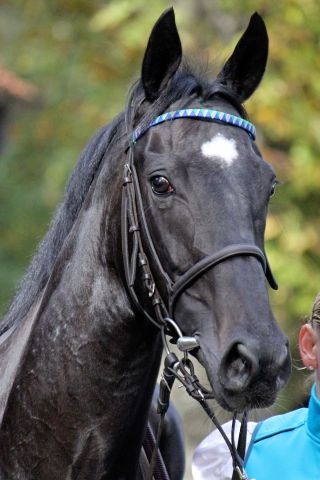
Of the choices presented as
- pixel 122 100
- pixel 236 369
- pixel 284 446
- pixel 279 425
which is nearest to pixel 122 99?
pixel 122 100

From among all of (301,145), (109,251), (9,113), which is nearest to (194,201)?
(109,251)

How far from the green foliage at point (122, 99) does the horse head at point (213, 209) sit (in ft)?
12.3

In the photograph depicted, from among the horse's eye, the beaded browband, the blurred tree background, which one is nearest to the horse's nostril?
the horse's eye

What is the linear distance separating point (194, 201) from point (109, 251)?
0.46 meters

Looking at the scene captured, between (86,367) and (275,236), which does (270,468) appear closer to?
(86,367)

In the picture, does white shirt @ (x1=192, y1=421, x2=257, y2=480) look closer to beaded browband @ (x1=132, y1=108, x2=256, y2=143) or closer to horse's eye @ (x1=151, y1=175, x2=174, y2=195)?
horse's eye @ (x1=151, y1=175, x2=174, y2=195)

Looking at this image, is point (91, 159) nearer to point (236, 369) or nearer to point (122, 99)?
point (236, 369)

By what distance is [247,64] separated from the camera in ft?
12.1

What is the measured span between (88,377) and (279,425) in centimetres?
79

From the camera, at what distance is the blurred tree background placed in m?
9.37

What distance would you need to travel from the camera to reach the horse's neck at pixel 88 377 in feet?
11.3

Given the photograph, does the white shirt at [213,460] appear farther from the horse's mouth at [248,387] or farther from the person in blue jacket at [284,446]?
the horse's mouth at [248,387]

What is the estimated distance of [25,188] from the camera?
13.8 metres

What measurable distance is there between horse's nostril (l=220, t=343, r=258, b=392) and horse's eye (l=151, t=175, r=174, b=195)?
0.65 metres
